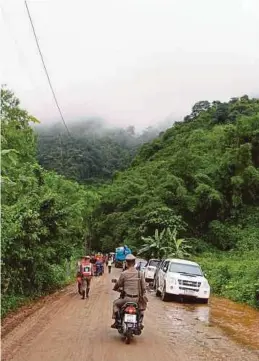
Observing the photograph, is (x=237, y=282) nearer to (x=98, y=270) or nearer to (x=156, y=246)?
(x=98, y=270)

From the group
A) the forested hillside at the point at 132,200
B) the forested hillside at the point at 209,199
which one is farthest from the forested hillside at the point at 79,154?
the forested hillside at the point at 209,199

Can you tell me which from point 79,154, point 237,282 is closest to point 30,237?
point 237,282

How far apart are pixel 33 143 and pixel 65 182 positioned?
5.66 m

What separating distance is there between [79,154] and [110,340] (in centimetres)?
4405

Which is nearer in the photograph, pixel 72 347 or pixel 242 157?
pixel 72 347

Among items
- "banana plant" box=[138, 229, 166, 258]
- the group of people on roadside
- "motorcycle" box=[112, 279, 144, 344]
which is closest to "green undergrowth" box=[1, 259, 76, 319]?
the group of people on roadside

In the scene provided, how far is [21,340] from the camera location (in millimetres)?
9867

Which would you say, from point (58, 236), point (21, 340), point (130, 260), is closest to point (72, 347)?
point (21, 340)

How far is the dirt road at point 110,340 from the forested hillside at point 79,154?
22115mm

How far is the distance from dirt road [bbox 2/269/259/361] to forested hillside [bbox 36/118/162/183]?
72.6 ft

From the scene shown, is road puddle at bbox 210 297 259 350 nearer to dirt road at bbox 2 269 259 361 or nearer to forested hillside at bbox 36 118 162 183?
dirt road at bbox 2 269 259 361

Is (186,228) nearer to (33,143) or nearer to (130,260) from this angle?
(33,143)

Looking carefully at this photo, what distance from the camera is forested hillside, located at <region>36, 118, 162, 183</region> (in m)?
46.5

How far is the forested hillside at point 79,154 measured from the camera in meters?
46.5
